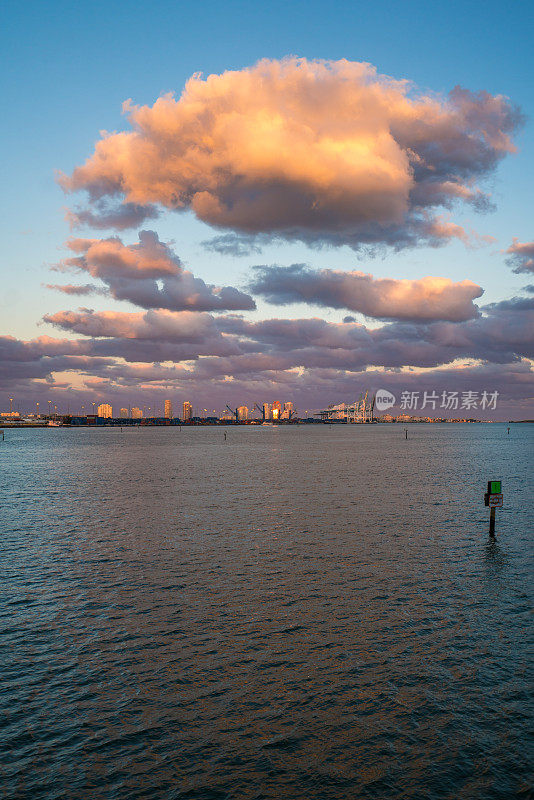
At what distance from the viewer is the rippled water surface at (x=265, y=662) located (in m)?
13.2

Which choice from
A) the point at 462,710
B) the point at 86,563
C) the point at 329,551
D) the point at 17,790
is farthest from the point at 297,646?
the point at 86,563

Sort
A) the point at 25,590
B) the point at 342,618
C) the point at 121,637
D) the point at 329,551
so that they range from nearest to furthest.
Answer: the point at 121,637, the point at 342,618, the point at 25,590, the point at 329,551

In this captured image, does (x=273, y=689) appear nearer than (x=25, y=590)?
Yes

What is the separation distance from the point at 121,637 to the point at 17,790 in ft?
28.3

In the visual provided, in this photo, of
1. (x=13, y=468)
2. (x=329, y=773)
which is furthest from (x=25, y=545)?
(x=13, y=468)

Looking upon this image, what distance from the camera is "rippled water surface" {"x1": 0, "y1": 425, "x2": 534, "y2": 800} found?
519 inches

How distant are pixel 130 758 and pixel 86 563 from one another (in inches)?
803

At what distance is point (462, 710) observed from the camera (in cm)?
1577

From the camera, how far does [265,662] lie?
18.8 metres

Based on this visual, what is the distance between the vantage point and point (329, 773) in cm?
1309

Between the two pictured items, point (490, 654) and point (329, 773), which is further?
point (490, 654)

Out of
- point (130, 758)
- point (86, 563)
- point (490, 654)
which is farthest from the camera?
point (86, 563)

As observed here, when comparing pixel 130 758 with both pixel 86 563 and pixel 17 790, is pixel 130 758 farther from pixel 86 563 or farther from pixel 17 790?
pixel 86 563

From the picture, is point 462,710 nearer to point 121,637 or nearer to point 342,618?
point 342,618
